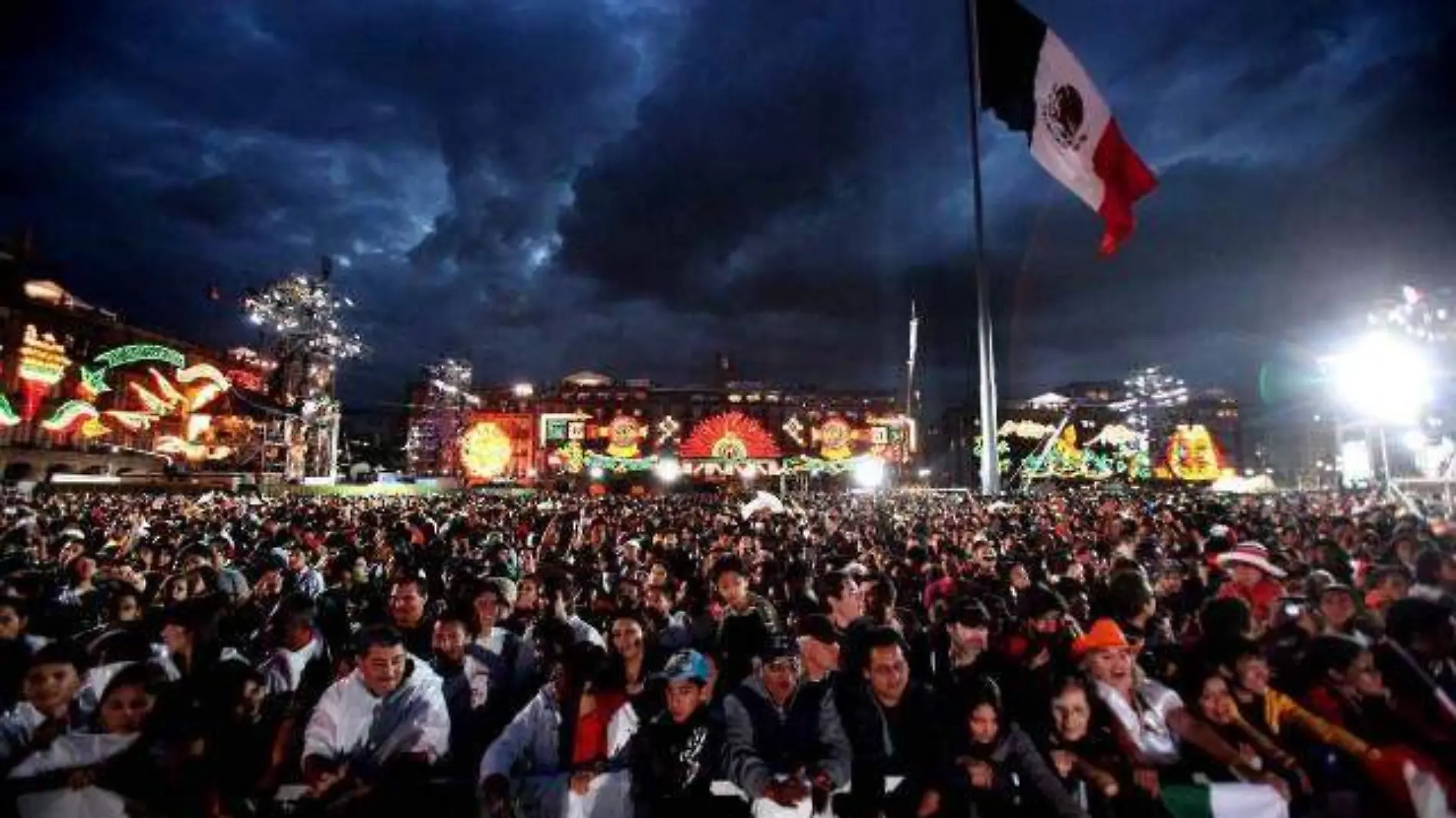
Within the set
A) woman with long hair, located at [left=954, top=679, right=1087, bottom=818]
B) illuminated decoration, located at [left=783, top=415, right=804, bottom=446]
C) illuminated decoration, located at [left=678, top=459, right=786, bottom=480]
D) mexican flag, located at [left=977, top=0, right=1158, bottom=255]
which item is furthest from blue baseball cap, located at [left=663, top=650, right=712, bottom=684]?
illuminated decoration, located at [left=783, top=415, right=804, bottom=446]

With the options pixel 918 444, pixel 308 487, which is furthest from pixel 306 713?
pixel 918 444

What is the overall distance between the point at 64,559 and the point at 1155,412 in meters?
113

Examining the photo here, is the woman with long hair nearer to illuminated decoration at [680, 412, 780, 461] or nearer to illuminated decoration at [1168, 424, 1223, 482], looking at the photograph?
illuminated decoration at [680, 412, 780, 461]

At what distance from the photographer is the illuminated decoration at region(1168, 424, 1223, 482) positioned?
84750 mm

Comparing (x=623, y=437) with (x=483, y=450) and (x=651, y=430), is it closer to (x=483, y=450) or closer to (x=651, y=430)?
(x=651, y=430)

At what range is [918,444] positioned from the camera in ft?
311

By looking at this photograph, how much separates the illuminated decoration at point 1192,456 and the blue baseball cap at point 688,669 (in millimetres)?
97137

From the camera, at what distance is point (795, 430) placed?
87.8 meters

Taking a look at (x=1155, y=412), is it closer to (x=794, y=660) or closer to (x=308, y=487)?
(x=308, y=487)

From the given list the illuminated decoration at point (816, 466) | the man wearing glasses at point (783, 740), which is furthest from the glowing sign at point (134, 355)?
the man wearing glasses at point (783, 740)

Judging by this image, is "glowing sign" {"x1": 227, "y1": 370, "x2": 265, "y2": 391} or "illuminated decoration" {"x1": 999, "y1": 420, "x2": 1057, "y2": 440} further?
"illuminated decoration" {"x1": 999, "y1": 420, "x2": 1057, "y2": 440}

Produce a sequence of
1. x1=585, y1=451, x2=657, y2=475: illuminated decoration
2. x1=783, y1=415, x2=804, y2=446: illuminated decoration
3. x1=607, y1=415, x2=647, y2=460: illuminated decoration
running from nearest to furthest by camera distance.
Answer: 1. x1=585, y1=451, x2=657, y2=475: illuminated decoration
2. x1=607, y1=415, x2=647, y2=460: illuminated decoration
3. x1=783, y1=415, x2=804, y2=446: illuminated decoration

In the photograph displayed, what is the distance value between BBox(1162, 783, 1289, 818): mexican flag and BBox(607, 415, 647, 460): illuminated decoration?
75.3 m

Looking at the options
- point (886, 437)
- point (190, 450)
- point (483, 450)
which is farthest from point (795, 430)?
point (190, 450)
